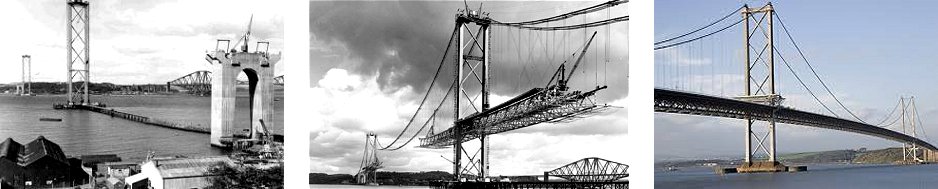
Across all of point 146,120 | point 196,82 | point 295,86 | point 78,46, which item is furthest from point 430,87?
point 78,46

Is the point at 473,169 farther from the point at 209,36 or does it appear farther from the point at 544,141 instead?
the point at 209,36

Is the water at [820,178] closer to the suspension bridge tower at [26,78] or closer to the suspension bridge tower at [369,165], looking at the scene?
the suspension bridge tower at [369,165]

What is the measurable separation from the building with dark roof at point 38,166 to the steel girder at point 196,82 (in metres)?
0.72

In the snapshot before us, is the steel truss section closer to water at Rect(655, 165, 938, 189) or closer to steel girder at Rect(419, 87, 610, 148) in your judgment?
steel girder at Rect(419, 87, 610, 148)

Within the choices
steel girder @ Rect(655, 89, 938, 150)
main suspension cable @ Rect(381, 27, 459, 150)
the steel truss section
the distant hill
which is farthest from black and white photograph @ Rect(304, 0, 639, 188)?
the distant hill

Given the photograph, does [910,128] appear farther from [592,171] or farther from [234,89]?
[234,89]

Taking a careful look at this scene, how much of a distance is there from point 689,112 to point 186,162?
3.73 metres

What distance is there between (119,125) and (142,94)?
220mm

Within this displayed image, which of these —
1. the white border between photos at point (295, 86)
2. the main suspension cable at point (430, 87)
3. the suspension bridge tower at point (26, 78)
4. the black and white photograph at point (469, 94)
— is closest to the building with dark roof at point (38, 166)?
the suspension bridge tower at point (26, 78)

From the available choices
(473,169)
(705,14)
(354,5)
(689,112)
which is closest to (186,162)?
(354,5)

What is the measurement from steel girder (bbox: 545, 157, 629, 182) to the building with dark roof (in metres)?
2.97

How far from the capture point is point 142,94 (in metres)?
5.28

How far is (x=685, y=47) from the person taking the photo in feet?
24.3

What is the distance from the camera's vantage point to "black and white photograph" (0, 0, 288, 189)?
4.96m
